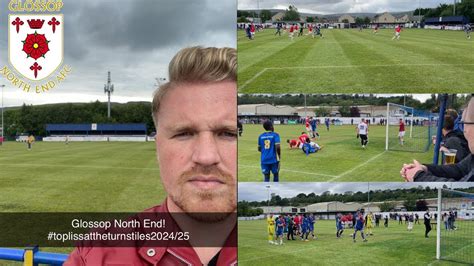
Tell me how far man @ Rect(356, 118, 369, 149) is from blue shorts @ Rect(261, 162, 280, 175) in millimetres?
459

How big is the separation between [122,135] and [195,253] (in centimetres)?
76

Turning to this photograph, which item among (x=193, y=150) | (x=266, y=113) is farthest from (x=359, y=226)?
(x=193, y=150)

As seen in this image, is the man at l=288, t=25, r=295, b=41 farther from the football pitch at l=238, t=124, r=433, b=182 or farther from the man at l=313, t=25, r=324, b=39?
the football pitch at l=238, t=124, r=433, b=182

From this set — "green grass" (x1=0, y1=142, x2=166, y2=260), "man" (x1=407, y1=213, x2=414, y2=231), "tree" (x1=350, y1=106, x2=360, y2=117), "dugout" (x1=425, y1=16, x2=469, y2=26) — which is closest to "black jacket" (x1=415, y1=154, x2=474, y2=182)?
"man" (x1=407, y1=213, x2=414, y2=231)

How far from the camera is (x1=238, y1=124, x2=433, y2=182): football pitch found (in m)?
2.38

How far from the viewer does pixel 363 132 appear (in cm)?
241

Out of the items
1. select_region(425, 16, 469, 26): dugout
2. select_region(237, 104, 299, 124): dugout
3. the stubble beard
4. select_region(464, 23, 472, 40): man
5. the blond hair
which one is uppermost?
select_region(425, 16, 469, 26): dugout

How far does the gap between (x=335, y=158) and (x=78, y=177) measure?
1.38 metres

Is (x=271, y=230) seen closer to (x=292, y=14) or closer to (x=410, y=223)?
(x=410, y=223)

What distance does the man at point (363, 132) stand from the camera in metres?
2.39

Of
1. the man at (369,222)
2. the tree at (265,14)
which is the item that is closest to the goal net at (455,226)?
the man at (369,222)

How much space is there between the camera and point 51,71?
7.61 feet

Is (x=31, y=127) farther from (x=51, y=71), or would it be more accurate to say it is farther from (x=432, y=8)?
(x=432, y=8)

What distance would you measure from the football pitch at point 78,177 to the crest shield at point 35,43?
388 mm
